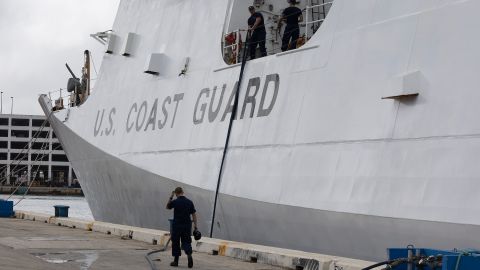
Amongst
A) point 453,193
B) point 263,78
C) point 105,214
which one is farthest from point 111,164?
point 453,193

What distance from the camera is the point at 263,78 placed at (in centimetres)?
1093

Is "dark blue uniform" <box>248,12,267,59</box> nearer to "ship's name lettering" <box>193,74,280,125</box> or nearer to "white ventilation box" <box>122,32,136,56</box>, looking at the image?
"ship's name lettering" <box>193,74,280,125</box>

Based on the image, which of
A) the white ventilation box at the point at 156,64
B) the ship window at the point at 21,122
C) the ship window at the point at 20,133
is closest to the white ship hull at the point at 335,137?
the white ventilation box at the point at 156,64

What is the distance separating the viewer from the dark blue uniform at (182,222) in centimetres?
908

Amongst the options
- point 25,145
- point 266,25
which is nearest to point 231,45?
point 266,25

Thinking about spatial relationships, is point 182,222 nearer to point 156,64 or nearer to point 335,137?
point 335,137

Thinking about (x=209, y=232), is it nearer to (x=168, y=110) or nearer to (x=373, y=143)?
(x=168, y=110)

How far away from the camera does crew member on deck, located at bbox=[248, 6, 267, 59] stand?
1172 cm

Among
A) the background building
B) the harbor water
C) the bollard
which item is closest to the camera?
the bollard

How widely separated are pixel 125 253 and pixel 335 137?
389 centimetres

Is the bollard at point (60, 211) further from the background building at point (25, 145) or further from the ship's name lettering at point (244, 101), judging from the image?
the background building at point (25, 145)

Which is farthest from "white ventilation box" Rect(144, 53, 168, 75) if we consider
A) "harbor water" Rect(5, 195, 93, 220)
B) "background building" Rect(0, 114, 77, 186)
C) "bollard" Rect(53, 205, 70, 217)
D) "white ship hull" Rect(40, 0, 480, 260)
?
"background building" Rect(0, 114, 77, 186)

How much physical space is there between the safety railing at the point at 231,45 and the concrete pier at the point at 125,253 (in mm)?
3265

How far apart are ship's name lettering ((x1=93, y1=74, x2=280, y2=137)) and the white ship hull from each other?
32 millimetres
